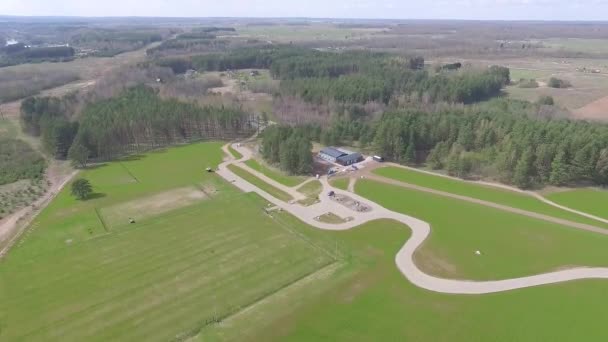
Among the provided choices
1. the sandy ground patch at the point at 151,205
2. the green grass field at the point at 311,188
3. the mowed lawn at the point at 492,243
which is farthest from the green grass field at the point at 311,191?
the sandy ground patch at the point at 151,205

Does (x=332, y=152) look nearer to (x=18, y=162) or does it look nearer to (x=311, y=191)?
(x=311, y=191)

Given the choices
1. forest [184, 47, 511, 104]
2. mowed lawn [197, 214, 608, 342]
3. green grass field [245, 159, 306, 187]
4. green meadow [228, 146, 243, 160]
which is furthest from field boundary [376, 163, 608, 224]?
forest [184, 47, 511, 104]

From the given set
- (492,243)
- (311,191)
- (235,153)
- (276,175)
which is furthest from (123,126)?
(492,243)

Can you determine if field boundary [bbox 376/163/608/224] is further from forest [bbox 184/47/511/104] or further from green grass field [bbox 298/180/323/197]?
forest [bbox 184/47/511/104]

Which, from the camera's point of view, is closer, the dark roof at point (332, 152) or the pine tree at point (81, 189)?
the pine tree at point (81, 189)

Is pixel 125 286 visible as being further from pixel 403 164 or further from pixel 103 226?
pixel 403 164

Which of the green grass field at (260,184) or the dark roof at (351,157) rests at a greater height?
the dark roof at (351,157)

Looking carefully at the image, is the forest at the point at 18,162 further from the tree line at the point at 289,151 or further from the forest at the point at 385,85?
the forest at the point at 385,85
